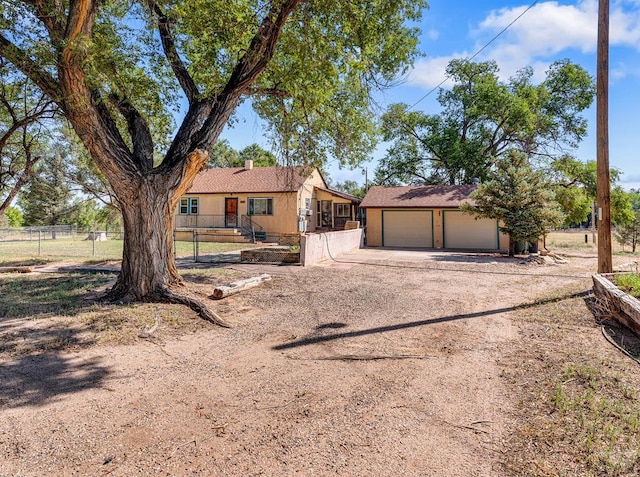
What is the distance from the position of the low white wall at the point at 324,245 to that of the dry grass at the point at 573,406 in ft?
29.2

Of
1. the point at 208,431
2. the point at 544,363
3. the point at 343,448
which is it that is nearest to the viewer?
the point at 343,448

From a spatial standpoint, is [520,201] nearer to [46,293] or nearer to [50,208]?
[46,293]

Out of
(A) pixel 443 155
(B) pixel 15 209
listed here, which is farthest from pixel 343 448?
(B) pixel 15 209

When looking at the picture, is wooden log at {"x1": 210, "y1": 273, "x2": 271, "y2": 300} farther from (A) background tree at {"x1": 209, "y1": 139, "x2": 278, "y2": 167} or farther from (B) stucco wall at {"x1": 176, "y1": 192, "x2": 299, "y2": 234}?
(A) background tree at {"x1": 209, "y1": 139, "x2": 278, "y2": 167}

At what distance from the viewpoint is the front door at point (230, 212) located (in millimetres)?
26312

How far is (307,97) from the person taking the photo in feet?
30.3

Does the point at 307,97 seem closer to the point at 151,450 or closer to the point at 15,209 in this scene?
the point at 151,450

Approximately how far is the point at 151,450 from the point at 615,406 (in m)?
3.84

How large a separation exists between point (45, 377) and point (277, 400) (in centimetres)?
264

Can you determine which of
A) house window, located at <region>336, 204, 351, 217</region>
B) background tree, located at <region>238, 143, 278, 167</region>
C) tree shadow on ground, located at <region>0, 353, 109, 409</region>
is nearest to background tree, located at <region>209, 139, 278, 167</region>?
background tree, located at <region>238, 143, 278, 167</region>

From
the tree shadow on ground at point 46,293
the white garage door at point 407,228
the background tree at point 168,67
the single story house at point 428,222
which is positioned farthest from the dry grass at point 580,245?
the tree shadow on ground at point 46,293

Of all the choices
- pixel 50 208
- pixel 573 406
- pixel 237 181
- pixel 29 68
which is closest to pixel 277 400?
pixel 573 406

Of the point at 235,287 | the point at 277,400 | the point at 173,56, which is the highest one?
the point at 173,56

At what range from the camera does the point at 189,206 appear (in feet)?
89.7
